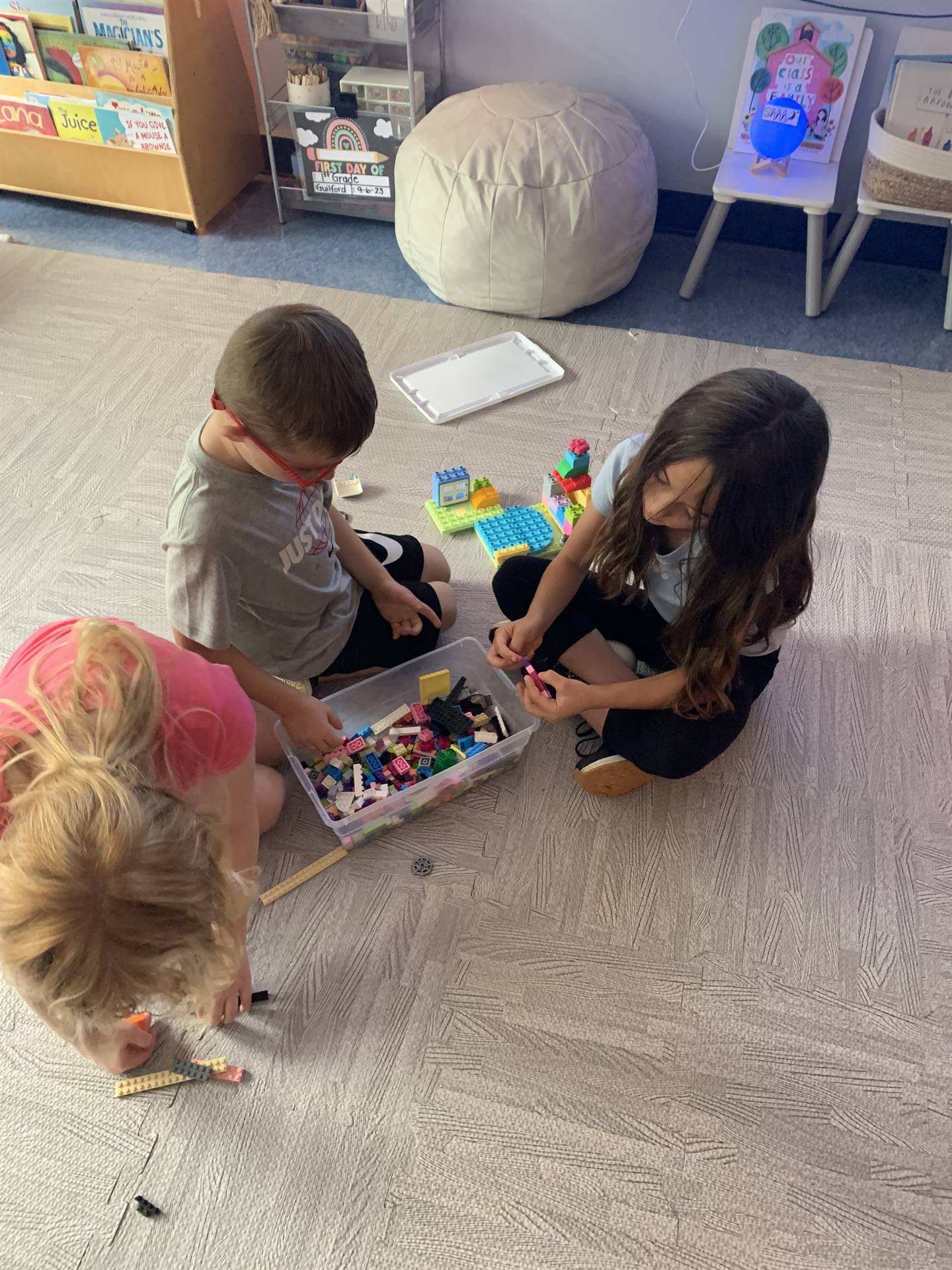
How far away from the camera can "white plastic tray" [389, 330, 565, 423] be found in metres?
1.74

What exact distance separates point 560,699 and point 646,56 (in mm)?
1724

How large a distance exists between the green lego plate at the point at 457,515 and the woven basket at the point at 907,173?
42.4 inches

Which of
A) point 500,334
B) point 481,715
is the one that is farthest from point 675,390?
point 481,715

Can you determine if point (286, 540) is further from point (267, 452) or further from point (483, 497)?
point (483, 497)

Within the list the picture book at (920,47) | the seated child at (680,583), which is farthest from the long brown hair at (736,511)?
the picture book at (920,47)

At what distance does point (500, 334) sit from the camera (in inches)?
73.7

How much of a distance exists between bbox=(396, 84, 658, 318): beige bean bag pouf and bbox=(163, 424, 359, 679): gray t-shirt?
3.16ft

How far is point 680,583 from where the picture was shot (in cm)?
108

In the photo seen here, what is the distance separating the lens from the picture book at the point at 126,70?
1.89 meters

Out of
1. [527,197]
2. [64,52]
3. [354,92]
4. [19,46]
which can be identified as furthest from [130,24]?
[527,197]

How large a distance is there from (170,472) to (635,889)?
111 cm

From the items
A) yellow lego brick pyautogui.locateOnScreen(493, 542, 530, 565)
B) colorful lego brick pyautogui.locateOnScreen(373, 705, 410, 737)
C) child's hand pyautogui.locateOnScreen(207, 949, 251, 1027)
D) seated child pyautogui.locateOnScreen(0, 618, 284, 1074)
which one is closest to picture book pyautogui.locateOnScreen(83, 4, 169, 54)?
yellow lego brick pyautogui.locateOnScreen(493, 542, 530, 565)

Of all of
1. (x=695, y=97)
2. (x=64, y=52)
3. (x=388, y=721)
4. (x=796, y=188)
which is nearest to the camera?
(x=388, y=721)

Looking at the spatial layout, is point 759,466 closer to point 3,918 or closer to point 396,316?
point 3,918
